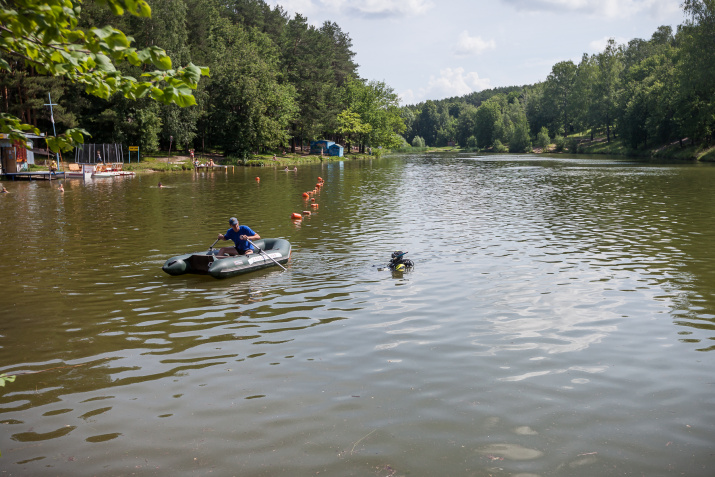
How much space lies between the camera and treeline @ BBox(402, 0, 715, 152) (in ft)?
203

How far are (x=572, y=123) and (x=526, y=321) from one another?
11444 centimetres

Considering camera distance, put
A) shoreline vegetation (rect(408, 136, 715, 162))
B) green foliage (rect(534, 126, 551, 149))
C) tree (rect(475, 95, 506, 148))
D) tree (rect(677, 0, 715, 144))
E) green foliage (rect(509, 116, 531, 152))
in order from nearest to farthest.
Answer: tree (rect(677, 0, 715, 144))
shoreline vegetation (rect(408, 136, 715, 162))
green foliage (rect(534, 126, 551, 149))
green foliage (rect(509, 116, 531, 152))
tree (rect(475, 95, 506, 148))

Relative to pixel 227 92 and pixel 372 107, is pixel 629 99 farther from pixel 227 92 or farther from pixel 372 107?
pixel 227 92

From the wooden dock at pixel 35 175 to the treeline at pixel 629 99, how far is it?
65.4 metres

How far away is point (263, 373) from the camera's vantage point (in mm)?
7832

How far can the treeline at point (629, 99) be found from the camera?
203 ft

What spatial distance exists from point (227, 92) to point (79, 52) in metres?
61.1

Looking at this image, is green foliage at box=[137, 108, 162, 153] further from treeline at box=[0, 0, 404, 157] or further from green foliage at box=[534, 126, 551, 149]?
green foliage at box=[534, 126, 551, 149]

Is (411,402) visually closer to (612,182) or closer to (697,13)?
(612,182)

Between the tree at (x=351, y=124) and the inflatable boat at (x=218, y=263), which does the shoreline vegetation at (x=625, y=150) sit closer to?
the tree at (x=351, y=124)

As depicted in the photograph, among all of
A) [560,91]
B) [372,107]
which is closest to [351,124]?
[372,107]

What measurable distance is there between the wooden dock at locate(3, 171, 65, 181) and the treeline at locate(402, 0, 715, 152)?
214 feet

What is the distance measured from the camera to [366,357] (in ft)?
27.5

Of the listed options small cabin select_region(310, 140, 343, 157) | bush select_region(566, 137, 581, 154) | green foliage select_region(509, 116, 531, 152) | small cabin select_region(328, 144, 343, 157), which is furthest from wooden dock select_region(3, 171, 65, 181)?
green foliage select_region(509, 116, 531, 152)
